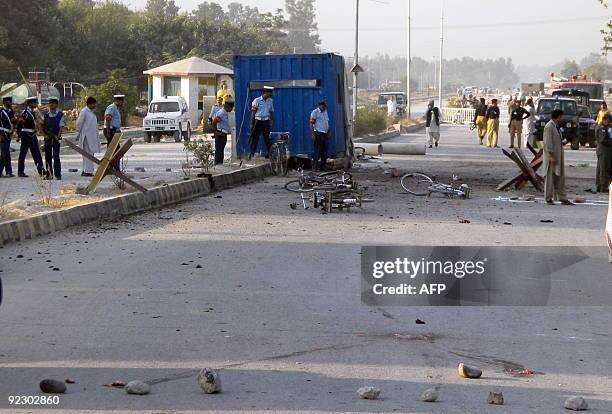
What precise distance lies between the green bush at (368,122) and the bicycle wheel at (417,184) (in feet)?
82.1

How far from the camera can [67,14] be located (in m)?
70.9

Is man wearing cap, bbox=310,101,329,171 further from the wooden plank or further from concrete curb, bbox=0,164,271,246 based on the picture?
the wooden plank

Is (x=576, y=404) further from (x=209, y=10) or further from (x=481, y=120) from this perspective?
(x=209, y=10)

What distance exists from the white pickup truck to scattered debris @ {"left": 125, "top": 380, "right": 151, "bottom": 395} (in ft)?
113

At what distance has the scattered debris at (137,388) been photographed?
6.43 meters

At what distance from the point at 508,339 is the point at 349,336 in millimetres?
1259

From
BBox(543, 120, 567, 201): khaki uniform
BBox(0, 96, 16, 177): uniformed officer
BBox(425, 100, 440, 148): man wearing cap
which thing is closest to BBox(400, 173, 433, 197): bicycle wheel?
BBox(543, 120, 567, 201): khaki uniform

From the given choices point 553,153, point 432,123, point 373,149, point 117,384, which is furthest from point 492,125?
point 117,384

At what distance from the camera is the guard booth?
25797 mm

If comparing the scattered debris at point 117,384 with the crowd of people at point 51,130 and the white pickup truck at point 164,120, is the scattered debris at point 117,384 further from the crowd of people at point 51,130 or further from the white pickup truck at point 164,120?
the white pickup truck at point 164,120

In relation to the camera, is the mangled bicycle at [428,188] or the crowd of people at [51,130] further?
the crowd of people at [51,130]

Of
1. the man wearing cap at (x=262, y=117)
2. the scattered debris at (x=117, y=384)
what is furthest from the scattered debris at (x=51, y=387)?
the man wearing cap at (x=262, y=117)

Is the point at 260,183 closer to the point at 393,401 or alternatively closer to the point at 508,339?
the point at 508,339

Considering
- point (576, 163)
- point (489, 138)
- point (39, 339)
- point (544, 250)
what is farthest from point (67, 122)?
point (39, 339)
